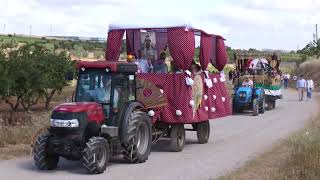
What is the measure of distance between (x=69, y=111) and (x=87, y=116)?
1.42ft

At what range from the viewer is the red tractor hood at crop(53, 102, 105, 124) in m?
12.8

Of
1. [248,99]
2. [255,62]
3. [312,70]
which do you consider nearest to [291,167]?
[248,99]

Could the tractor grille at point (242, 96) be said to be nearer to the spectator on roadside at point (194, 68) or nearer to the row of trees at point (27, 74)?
the row of trees at point (27, 74)

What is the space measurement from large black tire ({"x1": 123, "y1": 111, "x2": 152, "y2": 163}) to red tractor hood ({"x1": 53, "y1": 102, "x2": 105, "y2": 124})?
2.50ft

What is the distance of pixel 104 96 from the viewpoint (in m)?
13.7

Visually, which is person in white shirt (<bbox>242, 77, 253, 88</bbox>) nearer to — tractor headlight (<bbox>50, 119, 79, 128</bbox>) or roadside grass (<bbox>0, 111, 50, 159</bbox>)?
roadside grass (<bbox>0, 111, 50, 159</bbox>)

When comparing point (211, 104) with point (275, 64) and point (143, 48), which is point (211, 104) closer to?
point (143, 48)

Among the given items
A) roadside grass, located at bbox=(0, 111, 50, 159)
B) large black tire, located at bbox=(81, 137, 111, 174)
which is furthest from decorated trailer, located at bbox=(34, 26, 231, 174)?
roadside grass, located at bbox=(0, 111, 50, 159)

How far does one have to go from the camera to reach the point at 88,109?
1297 cm

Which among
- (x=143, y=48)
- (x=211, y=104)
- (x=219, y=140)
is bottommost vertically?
(x=219, y=140)

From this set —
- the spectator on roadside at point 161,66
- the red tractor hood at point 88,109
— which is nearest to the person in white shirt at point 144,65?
the spectator on roadside at point 161,66

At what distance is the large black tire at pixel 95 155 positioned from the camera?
12398 mm

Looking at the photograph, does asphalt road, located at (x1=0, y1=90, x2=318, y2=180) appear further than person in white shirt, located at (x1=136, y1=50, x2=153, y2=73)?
No

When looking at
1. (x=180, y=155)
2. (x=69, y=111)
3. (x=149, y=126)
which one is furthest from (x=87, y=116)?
(x=180, y=155)
